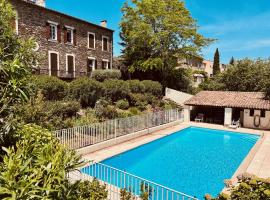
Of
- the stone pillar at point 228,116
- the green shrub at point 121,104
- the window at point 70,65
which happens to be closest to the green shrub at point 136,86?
the green shrub at point 121,104

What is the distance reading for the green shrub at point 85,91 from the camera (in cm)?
2012

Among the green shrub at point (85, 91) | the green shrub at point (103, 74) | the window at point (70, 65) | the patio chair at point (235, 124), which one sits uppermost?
the window at point (70, 65)

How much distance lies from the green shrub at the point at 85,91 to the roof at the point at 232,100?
10.0 meters

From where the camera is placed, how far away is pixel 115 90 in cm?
2375

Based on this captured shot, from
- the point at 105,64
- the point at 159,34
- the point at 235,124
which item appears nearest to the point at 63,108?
the point at 105,64

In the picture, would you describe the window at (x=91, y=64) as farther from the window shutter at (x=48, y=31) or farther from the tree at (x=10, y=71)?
the tree at (x=10, y=71)

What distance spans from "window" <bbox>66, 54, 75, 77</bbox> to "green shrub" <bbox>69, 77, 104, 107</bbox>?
6.33m

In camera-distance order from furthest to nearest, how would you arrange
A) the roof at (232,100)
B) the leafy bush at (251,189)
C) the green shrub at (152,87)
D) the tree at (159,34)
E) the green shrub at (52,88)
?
1. the tree at (159,34)
2. the green shrub at (152,87)
3. the roof at (232,100)
4. the green shrub at (52,88)
5. the leafy bush at (251,189)

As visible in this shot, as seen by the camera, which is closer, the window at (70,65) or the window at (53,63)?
the window at (53,63)

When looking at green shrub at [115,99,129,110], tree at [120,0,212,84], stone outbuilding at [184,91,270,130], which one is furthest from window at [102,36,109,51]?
stone outbuilding at [184,91,270,130]

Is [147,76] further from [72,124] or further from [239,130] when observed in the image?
[72,124]

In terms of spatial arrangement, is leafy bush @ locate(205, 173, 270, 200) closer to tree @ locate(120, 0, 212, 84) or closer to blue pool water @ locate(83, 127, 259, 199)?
blue pool water @ locate(83, 127, 259, 199)

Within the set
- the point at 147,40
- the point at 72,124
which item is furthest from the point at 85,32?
the point at 72,124

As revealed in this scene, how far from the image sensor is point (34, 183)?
354cm
